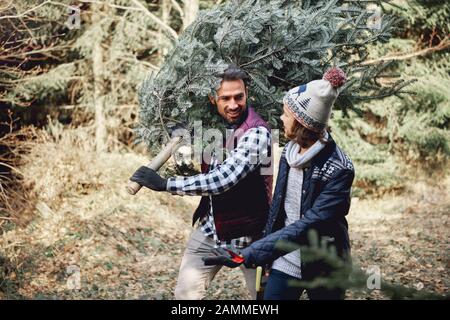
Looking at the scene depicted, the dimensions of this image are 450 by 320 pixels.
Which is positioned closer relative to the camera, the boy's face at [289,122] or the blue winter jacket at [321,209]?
the blue winter jacket at [321,209]

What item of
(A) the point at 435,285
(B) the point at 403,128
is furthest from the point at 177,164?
(B) the point at 403,128

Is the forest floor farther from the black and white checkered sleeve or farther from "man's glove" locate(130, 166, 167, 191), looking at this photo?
"man's glove" locate(130, 166, 167, 191)

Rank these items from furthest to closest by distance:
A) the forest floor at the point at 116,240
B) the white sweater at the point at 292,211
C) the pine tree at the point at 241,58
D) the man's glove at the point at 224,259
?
the forest floor at the point at 116,240
the pine tree at the point at 241,58
the white sweater at the point at 292,211
the man's glove at the point at 224,259

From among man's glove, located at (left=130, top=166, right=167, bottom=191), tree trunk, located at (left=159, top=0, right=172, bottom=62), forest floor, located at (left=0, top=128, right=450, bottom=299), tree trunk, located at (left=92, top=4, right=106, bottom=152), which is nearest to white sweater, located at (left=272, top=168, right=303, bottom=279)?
man's glove, located at (left=130, top=166, right=167, bottom=191)

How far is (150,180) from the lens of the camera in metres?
3.34

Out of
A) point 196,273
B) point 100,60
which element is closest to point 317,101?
point 196,273

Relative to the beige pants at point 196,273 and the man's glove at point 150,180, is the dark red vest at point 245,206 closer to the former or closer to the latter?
the beige pants at point 196,273

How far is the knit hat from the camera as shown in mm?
3074

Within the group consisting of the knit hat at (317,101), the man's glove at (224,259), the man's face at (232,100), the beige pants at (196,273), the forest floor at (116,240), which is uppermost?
the knit hat at (317,101)

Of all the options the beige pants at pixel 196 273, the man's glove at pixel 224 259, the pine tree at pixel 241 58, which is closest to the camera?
the man's glove at pixel 224 259

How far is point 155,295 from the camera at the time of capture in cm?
687

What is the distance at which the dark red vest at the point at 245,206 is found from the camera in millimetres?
3586

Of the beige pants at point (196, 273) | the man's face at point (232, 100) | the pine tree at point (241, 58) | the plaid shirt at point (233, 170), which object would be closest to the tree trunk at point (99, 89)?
the pine tree at point (241, 58)
